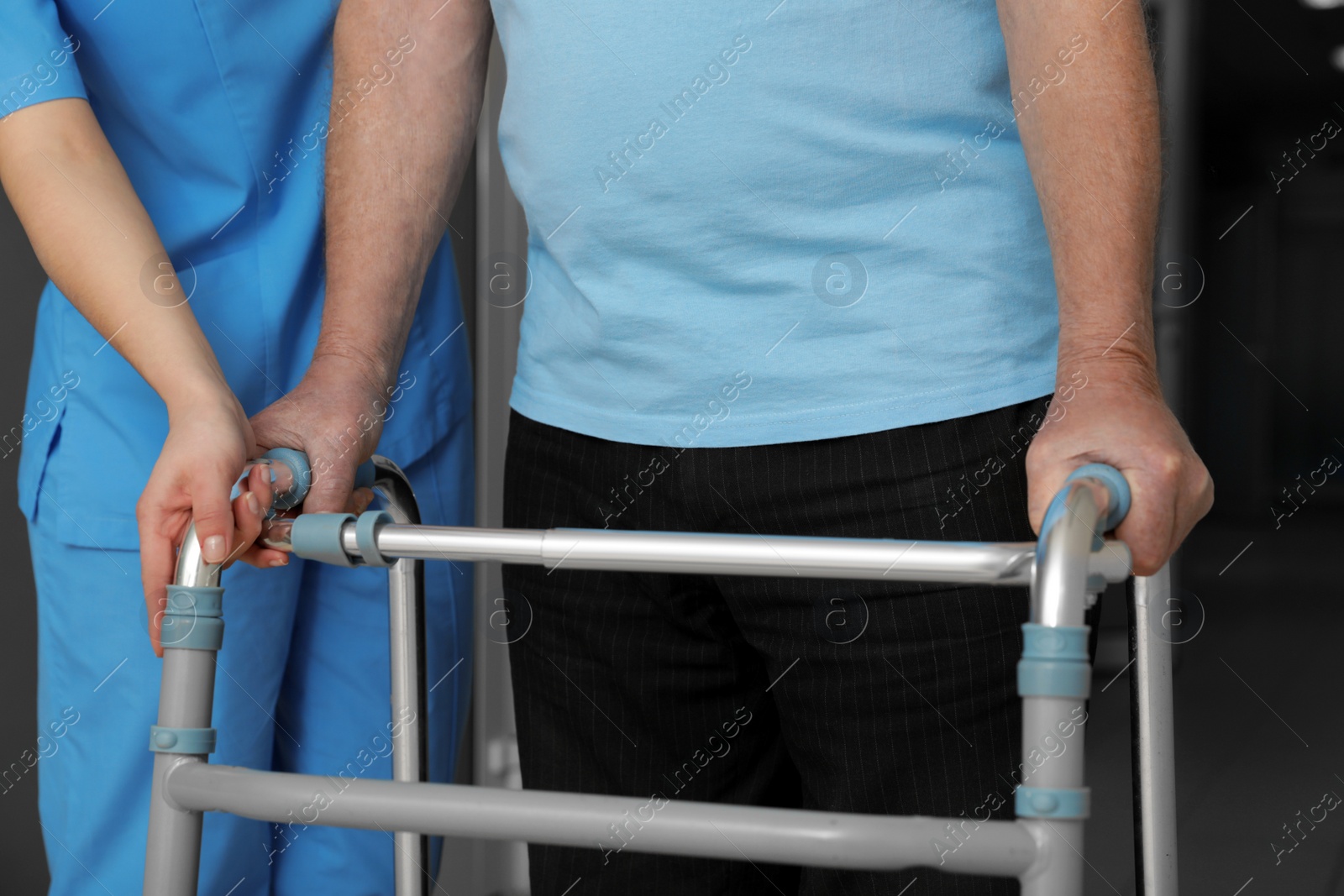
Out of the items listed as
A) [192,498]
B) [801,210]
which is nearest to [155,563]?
[192,498]

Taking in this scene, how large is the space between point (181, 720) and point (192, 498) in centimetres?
12

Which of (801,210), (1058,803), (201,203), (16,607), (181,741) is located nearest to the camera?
(1058,803)

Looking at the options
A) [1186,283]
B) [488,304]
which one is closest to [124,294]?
[488,304]

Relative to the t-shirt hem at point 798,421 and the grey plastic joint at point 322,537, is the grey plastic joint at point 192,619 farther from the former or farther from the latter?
the t-shirt hem at point 798,421

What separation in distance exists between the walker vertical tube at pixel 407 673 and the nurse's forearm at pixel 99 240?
0.13 metres

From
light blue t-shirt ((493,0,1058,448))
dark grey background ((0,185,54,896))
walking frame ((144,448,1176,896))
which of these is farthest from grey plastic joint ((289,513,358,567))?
dark grey background ((0,185,54,896))

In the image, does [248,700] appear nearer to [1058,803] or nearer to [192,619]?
[192,619]

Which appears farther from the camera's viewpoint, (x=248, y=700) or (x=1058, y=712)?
(x=248, y=700)

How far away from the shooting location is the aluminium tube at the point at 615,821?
46cm

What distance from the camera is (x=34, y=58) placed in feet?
2.41

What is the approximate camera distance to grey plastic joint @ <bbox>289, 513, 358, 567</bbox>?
2.04 ft

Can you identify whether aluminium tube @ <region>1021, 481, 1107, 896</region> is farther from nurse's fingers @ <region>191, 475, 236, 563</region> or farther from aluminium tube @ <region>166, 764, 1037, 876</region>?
nurse's fingers @ <region>191, 475, 236, 563</region>

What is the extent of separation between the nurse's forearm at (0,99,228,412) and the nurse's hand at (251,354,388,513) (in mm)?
47

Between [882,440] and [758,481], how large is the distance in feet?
0.26
